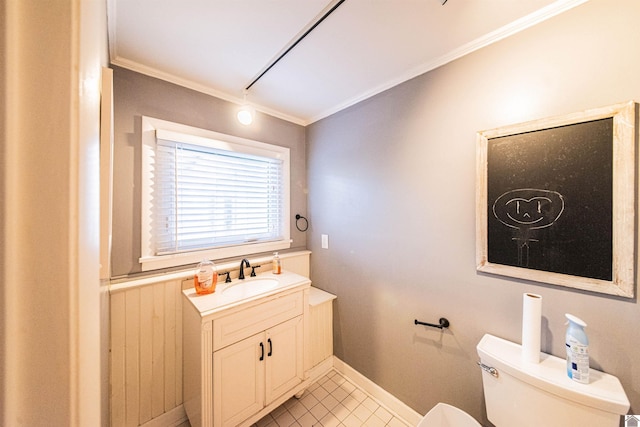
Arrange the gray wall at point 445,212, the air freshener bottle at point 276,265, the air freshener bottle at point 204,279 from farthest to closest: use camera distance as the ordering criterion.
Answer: the air freshener bottle at point 276,265 → the air freshener bottle at point 204,279 → the gray wall at point 445,212

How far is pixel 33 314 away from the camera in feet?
0.83

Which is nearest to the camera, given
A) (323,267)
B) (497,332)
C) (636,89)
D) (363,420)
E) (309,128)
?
(636,89)

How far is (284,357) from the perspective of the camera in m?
1.57

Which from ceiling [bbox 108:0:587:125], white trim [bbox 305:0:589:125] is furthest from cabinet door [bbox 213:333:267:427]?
white trim [bbox 305:0:589:125]

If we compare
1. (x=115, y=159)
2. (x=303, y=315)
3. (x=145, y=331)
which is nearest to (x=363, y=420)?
(x=303, y=315)

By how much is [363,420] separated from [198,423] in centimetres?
106

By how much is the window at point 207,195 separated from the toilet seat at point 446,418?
1553mm

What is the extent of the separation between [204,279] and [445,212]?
5.31ft

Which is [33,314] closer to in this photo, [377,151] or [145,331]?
[145,331]

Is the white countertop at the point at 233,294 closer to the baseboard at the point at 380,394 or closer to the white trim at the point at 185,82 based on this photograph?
the baseboard at the point at 380,394

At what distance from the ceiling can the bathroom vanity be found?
59.1 inches

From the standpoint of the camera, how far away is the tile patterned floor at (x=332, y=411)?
152 cm

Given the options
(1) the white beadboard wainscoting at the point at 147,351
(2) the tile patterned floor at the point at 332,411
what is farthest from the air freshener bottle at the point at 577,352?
(1) the white beadboard wainscoting at the point at 147,351

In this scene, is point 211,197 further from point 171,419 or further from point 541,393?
point 541,393
